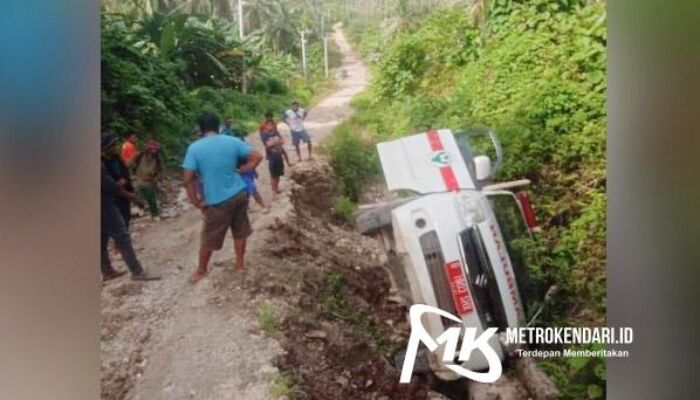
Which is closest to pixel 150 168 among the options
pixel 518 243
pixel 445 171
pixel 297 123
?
pixel 297 123

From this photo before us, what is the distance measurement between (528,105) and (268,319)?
102 cm

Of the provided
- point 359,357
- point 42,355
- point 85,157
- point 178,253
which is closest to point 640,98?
point 359,357

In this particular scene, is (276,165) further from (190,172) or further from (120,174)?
(120,174)

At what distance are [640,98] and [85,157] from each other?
167 cm

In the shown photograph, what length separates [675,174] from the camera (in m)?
2.18

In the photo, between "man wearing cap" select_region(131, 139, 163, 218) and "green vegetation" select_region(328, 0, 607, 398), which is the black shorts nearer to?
"green vegetation" select_region(328, 0, 607, 398)

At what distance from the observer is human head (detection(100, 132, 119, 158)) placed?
7.01 feet

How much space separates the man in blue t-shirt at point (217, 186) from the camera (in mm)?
2154

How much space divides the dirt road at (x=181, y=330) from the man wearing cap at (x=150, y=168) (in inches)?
3.8

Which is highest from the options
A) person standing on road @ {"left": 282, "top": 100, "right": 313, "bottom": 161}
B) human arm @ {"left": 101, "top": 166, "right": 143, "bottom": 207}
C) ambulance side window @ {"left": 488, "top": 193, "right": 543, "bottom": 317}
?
person standing on road @ {"left": 282, "top": 100, "right": 313, "bottom": 161}

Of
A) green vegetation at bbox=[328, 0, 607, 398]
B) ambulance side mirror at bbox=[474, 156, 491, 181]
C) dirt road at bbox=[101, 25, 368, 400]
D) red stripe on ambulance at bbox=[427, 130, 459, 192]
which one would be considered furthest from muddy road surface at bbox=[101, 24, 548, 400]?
ambulance side mirror at bbox=[474, 156, 491, 181]

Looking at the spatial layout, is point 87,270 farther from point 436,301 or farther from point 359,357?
point 436,301

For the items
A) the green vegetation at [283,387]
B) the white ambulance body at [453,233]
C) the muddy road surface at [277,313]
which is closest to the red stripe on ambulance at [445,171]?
the white ambulance body at [453,233]

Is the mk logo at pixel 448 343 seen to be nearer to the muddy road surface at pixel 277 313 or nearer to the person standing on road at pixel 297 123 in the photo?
the muddy road surface at pixel 277 313
